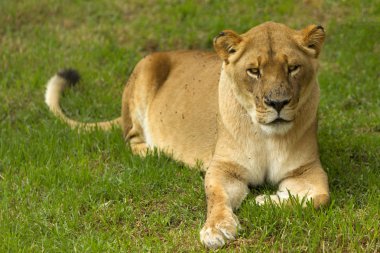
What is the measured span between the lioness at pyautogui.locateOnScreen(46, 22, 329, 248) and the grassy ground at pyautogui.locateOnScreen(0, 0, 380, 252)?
12 centimetres

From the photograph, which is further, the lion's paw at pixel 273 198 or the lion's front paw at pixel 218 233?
the lion's paw at pixel 273 198

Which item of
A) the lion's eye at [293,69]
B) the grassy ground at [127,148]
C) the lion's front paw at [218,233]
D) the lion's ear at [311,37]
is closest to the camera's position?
the lion's front paw at [218,233]

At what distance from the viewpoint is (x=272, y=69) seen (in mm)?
4273

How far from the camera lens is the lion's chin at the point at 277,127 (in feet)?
14.4

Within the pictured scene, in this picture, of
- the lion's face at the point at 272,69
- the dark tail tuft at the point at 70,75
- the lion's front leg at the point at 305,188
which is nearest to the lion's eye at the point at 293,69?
the lion's face at the point at 272,69

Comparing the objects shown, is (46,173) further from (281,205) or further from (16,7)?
(16,7)

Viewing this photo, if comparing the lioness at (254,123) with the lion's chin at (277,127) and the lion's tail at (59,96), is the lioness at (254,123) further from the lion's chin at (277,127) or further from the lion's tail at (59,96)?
the lion's tail at (59,96)

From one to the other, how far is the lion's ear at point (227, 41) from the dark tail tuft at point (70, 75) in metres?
2.31

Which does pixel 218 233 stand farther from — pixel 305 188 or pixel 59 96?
pixel 59 96

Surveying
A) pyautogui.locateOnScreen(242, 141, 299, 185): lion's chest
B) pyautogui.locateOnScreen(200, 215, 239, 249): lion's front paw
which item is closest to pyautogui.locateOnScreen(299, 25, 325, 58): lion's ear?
pyautogui.locateOnScreen(242, 141, 299, 185): lion's chest

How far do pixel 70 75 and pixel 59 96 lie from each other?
20 centimetres

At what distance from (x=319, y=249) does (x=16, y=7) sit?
495 cm

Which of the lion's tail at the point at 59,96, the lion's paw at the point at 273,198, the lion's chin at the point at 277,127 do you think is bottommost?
the lion's tail at the point at 59,96

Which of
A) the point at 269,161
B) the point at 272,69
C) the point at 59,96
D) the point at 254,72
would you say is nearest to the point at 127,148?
the point at 59,96
